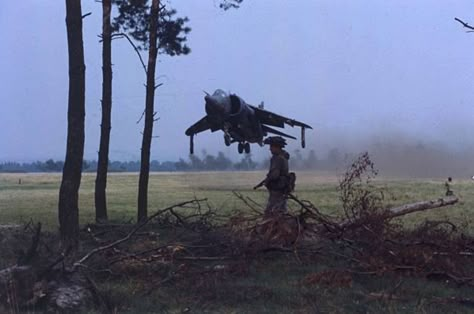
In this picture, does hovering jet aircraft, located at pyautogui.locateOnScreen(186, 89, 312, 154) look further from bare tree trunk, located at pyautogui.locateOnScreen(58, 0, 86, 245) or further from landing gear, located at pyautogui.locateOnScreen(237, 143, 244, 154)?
bare tree trunk, located at pyautogui.locateOnScreen(58, 0, 86, 245)

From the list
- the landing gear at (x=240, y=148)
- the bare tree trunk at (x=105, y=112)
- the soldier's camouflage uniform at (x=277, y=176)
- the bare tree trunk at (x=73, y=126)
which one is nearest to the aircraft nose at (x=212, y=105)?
the landing gear at (x=240, y=148)

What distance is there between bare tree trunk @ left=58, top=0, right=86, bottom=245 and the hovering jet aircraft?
1134 centimetres

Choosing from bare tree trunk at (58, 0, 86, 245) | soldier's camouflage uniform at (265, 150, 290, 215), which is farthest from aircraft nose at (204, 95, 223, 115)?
bare tree trunk at (58, 0, 86, 245)

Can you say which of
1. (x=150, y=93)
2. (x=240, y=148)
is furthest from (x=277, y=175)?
(x=240, y=148)

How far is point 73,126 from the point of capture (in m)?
11.7

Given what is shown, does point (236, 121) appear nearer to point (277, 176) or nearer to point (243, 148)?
point (243, 148)

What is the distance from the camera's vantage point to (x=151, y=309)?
7840 mm

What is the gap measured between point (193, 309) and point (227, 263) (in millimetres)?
1897

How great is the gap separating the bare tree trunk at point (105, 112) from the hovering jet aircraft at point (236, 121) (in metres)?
5.72

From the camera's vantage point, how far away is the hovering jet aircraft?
77.0 feet

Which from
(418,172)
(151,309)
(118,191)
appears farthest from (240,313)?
(118,191)

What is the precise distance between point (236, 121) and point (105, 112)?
7197 mm

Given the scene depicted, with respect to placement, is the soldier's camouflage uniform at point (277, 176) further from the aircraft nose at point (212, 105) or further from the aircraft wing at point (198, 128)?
the aircraft wing at point (198, 128)

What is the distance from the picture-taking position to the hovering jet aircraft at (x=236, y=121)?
77.0 ft
